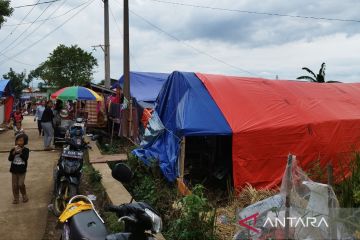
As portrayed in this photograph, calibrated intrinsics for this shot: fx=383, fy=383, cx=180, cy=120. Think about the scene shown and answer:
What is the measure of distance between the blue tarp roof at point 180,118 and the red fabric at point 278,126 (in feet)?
0.77

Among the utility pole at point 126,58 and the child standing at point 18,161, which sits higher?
the utility pole at point 126,58

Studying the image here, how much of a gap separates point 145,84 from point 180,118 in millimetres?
8630

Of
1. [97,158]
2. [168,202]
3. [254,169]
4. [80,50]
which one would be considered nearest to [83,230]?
[168,202]

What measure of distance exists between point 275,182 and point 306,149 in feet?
3.25

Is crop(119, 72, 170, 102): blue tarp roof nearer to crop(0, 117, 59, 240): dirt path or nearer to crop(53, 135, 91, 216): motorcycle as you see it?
crop(0, 117, 59, 240): dirt path

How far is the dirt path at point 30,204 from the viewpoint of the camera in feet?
18.8

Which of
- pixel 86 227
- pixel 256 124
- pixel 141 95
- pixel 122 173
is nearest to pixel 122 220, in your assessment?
pixel 122 173

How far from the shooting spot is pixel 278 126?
24.7 feet

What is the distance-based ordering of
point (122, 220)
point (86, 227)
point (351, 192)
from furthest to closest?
1. point (351, 192)
2. point (86, 227)
3. point (122, 220)

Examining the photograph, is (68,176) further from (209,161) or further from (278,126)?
(278,126)

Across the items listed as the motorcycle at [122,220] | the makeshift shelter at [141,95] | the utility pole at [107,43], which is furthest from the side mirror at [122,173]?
the utility pole at [107,43]

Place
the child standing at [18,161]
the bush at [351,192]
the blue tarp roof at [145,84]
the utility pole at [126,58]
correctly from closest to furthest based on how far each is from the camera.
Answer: the bush at [351,192] < the child standing at [18,161] < the utility pole at [126,58] < the blue tarp roof at [145,84]

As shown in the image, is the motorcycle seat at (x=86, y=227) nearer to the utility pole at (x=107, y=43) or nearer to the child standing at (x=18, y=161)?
the child standing at (x=18, y=161)

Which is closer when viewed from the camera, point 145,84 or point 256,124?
point 256,124
